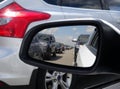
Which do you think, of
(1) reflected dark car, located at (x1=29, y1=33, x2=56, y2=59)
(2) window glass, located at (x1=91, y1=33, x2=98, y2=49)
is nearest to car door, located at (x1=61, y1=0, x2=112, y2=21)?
(1) reflected dark car, located at (x1=29, y1=33, x2=56, y2=59)

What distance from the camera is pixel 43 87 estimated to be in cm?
397

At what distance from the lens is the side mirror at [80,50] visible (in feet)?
5.27

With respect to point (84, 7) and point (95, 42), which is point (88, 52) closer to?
point (95, 42)

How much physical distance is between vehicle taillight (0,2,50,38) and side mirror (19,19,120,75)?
145 centimetres

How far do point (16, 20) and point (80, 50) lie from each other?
181 centimetres

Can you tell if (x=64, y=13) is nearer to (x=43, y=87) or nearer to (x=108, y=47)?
(x=43, y=87)

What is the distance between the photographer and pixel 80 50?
1998 mm

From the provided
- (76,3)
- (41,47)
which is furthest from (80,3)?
(41,47)

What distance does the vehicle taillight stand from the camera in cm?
365

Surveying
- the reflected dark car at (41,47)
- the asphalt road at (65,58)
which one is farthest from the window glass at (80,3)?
the asphalt road at (65,58)

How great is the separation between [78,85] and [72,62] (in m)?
0.13

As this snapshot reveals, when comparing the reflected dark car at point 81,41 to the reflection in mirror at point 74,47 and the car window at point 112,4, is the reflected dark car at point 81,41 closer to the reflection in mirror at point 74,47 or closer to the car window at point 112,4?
the reflection in mirror at point 74,47

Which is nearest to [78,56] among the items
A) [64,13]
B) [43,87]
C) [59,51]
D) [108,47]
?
[59,51]

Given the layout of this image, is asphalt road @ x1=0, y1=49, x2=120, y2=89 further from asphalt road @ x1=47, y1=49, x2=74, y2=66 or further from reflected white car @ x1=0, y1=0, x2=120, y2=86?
reflected white car @ x1=0, y1=0, x2=120, y2=86
